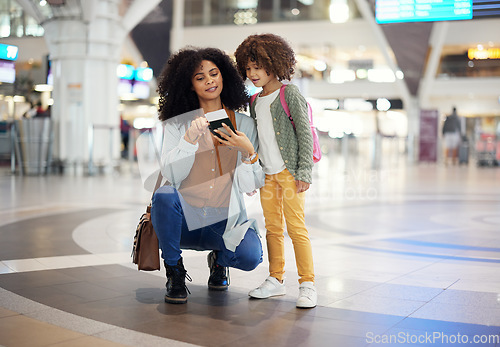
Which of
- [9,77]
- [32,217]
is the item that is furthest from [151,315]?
[9,77]

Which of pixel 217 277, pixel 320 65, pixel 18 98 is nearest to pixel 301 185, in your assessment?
pixel 217 277

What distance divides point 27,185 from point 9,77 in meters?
2.69

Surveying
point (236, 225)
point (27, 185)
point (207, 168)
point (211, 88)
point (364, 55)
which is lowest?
point (27, 185)

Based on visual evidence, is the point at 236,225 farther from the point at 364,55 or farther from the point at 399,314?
the point at 364,55

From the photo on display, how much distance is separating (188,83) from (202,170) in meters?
0.50

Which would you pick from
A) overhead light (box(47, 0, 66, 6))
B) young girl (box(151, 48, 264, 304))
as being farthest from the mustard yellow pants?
overhead light (box(47, 0, 66, 6))

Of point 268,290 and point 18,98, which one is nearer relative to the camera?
point 268,290

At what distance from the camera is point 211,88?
3389mm

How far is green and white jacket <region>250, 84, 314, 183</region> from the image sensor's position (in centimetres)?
329

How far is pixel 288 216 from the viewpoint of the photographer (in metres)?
3.39

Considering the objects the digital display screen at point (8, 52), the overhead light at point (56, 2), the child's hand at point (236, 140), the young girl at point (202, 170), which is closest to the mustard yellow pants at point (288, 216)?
the young girl at point (202, 170)

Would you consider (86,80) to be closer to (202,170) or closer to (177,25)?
(202,170)

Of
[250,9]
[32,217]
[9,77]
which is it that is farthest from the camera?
[250,9]

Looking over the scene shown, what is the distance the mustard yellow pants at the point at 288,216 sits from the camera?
3373 mm
